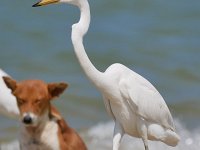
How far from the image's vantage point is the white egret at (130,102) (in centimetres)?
707

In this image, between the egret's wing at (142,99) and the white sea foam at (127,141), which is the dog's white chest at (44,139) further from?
the white sea foam at (127,141)

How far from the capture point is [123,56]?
43.0 ft

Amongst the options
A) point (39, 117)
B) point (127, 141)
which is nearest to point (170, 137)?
point (127, 141)

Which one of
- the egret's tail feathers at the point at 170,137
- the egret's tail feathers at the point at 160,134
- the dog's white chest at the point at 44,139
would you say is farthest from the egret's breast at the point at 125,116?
the dog's white chest at the point at 44,139

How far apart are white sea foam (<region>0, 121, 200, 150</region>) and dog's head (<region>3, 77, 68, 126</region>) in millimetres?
2958

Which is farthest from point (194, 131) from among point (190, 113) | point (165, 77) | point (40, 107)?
point (40, 107)

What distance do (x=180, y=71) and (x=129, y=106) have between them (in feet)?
17.2

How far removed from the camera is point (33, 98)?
232 inches

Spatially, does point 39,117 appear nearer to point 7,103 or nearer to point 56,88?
point 56,88

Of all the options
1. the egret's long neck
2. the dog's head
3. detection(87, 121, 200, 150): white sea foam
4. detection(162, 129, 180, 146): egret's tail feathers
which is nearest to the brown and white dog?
the dog's head

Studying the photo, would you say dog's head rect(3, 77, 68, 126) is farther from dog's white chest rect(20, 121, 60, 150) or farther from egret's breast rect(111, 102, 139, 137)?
egret's breast rect(111, 102, 139, 137)

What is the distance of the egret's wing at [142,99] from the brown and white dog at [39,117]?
1.10 meters

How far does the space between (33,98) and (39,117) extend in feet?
0.47

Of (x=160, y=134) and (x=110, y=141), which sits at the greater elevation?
(x=160, y=134)
